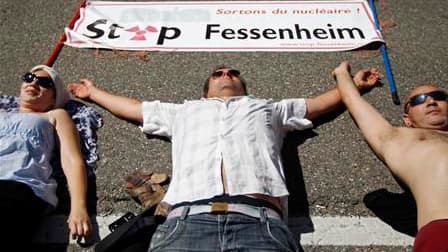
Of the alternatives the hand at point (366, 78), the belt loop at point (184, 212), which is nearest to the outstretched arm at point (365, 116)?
the hand at point (366, 78)

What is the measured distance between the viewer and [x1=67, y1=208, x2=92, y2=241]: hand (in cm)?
252

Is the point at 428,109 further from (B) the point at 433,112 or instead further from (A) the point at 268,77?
(A) the point at 268,77

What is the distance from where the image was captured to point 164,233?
2336 mm

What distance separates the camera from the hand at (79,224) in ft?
8.26

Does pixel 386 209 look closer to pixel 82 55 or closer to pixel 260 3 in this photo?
pixel 260 3

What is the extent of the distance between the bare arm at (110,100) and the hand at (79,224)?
2.73ft

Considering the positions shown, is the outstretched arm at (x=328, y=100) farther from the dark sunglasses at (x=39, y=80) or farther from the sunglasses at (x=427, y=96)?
the dark sunglasses at (x=39, y=80)

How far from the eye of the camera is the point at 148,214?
103 inches

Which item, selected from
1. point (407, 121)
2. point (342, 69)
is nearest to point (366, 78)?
point (342, 69)

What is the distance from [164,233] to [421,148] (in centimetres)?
146

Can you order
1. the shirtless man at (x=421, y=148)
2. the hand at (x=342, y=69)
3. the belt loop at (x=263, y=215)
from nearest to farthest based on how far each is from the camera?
the shirtless man at (x=421, y=148) < the belt loop at (x=263, y=215) < the hand at (x=342, y=69)

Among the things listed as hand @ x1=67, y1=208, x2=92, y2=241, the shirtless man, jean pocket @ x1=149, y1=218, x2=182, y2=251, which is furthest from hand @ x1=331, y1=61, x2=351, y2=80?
hand @ x1=67, y1=208, x2=92, y2=241

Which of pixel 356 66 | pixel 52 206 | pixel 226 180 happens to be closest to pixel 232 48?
pixel 356 66

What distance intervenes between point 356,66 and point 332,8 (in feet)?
2.73
